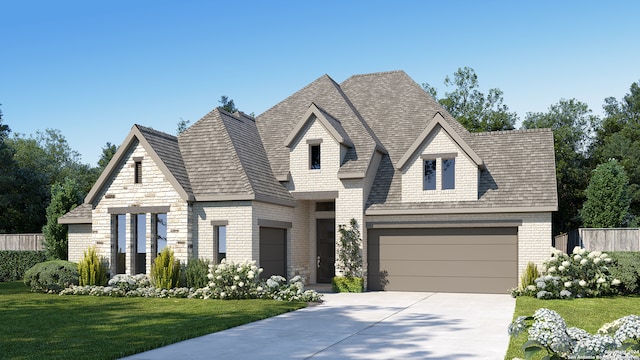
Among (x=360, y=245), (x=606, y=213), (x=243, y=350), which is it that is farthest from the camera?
(x=606, y=213)

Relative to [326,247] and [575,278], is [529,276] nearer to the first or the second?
[575,278]

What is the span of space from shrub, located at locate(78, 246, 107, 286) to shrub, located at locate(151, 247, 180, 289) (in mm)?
2293

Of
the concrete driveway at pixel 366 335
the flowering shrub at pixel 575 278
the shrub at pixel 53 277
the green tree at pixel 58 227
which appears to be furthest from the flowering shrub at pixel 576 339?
the green tree at pixel 58 227

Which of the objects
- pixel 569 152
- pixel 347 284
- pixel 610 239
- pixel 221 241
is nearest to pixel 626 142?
pixel 569 152

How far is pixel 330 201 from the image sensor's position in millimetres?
25516

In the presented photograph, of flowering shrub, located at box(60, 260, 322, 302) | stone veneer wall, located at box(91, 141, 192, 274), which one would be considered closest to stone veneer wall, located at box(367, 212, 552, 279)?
flowering shrub, located at box(60, 260, 322, 302)

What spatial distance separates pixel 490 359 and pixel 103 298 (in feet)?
46.0

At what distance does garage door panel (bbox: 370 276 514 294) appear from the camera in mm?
21875

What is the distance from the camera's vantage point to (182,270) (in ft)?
70.0

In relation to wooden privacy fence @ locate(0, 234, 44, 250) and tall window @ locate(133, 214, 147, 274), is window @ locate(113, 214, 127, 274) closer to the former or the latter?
tall window @ locate(133, 214, 147, 274)

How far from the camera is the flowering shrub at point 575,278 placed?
19219mm

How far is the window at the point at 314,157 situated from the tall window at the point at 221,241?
4.60 meters

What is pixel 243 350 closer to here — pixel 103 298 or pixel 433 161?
pixel 103 298

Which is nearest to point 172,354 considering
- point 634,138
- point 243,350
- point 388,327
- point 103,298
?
point 243,350
